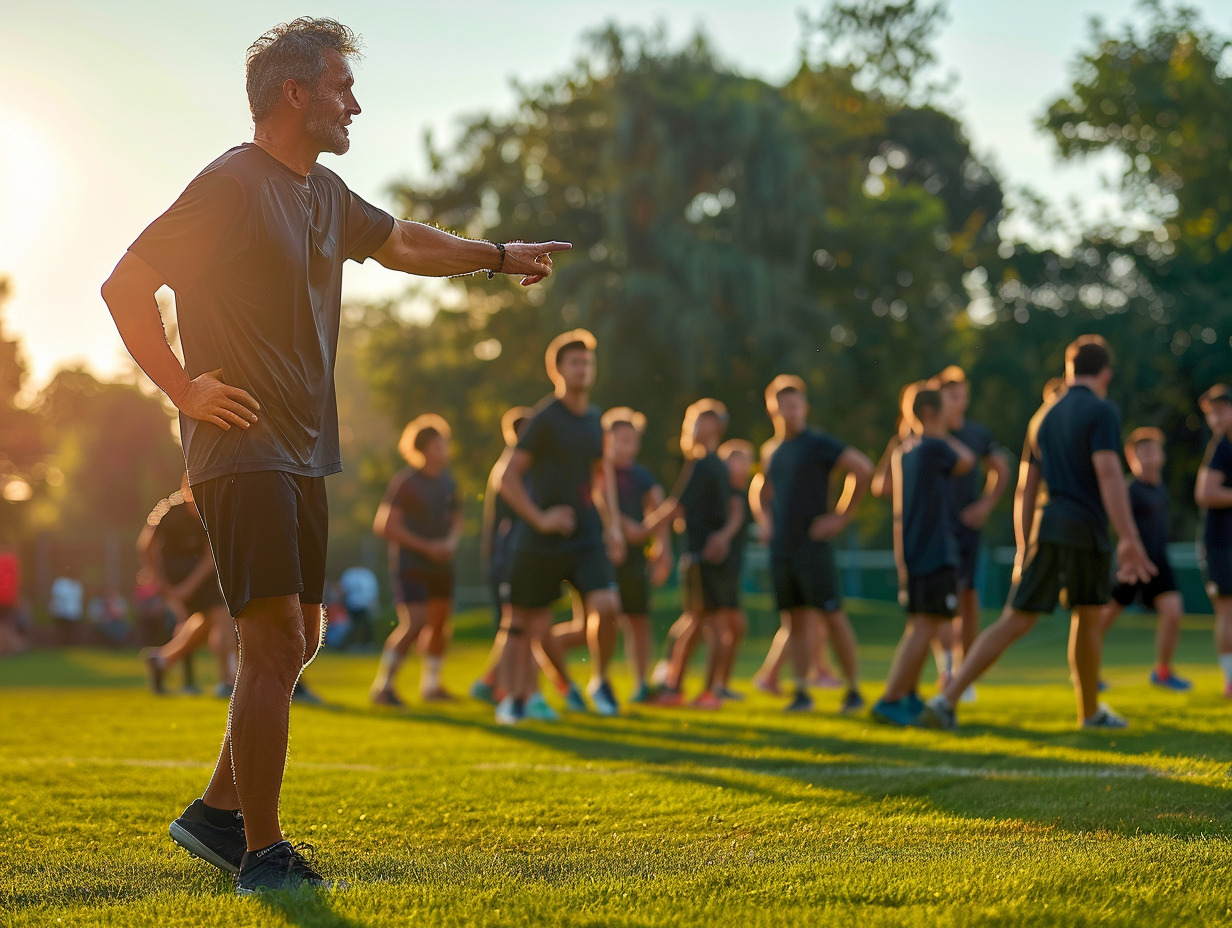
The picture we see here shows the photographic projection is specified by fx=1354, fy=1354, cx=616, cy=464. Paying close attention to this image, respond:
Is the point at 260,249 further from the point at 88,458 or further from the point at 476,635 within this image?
the point at 88,458

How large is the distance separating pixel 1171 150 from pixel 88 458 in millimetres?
44038

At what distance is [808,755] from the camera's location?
657 cm

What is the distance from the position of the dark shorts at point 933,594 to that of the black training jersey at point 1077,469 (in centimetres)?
109

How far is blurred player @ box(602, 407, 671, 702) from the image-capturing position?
11008 millimetres

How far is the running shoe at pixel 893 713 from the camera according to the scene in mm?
8031

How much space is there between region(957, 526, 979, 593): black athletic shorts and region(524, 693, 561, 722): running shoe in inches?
128

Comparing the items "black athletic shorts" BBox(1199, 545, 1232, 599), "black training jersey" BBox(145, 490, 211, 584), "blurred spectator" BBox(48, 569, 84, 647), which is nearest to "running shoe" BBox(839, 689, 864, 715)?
"black athletic shorts" BBox(1199, 545, 1232, 599)

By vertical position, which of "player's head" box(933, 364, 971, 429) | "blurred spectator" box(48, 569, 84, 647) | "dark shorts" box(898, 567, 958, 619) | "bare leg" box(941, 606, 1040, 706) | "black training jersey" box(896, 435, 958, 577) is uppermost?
"player's head" box(933, 364, 971, 429)

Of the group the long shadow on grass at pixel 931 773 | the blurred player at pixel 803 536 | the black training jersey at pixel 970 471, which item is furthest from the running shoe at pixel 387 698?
the black training jersey at pixel 970 471

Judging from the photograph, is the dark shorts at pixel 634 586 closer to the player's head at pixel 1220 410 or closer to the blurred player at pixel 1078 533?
the blurred player at pixel 1078 533

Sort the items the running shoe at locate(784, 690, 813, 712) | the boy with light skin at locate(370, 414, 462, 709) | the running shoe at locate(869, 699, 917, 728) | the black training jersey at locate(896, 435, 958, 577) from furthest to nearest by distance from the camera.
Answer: the boy with light skin at locate(370, 414, 462, 709)
the running shoe at locate(784, 690, 813, 712)
the black training jersey at locate(896, 435, 958, 577)
the running shoe at locate(869, 699, 917, 728)

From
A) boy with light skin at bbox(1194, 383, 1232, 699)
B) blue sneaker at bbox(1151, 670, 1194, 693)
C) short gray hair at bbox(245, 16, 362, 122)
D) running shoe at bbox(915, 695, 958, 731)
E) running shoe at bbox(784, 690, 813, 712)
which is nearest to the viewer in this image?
short gray hair at bbox(245, 16, 362, 122)

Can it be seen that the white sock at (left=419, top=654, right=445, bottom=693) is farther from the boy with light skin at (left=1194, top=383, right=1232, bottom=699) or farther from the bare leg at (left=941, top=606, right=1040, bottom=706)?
the boy with light skin at (left=1194, top=383, right=1232, bottom=699)

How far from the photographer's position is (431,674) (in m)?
11.5
